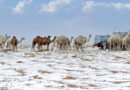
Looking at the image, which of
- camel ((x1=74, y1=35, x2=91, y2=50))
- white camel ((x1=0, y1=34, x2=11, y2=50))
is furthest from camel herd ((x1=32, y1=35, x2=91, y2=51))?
white camel ((x1=0, y1=34, x2=11, y2=50))

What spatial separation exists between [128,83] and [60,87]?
220cm

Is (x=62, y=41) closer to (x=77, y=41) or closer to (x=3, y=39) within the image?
(x=77, y=41)

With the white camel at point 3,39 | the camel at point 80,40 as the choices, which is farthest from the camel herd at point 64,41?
the white camel at point 3,39

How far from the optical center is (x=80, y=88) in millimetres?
8508

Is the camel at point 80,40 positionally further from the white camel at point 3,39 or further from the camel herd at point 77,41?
the white camel at point 3,39

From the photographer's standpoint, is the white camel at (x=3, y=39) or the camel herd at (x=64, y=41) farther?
the white camel at (x=3, y=39)

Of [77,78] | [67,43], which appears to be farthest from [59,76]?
[67,43]

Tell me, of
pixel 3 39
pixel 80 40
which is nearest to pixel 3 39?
pixel 3 39

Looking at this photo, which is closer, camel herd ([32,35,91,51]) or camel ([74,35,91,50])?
camel herd ([32,35,91,51])

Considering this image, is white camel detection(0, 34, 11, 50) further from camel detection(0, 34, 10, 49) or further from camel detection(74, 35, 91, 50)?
camel detection(74, 35, 91, 50)

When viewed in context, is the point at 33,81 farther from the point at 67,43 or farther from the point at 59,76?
the point at 67,43

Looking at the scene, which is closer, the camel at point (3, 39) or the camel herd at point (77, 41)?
the camel herd at point (77, 41)

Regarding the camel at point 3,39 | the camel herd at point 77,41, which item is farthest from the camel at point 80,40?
the camel at point 3,39

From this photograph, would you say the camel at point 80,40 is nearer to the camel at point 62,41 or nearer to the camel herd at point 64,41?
the camel herd at point 64,41
